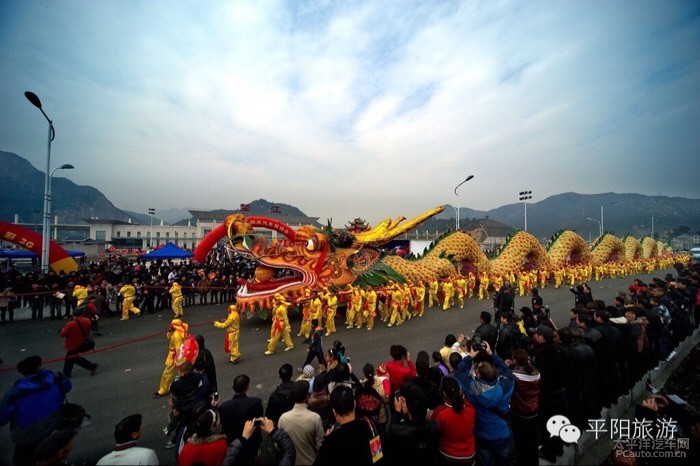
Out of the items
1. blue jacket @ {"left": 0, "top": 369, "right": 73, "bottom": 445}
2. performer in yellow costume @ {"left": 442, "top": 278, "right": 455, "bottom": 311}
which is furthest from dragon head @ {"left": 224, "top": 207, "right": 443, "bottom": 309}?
blue jacket @ {"left": 0, "top": 369, "right": 73, "bottom": 445}

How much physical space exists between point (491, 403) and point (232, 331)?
488 cm

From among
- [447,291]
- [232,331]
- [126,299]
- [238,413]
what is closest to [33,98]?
[126,299]

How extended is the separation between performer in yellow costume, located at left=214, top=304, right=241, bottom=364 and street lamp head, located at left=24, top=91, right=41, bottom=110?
10395 millimetres

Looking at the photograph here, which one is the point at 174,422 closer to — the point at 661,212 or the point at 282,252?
the point at 282,252

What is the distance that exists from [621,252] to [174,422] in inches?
1021

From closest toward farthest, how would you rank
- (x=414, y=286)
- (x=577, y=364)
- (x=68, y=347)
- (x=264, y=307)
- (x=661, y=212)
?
(x=577, y=364) → (x=68, y=347) → (x=264, y=307) → (x=414, y=286) → (x=661, y=212)

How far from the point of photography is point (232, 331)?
18.7 ft

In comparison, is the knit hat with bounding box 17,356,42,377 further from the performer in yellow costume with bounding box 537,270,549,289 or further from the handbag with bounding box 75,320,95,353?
the performer in yellow costume with bounding box 537,270,549,289

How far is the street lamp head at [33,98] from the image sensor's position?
9.12m

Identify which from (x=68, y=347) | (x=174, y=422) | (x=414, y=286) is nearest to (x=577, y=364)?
(x=174, y=422)

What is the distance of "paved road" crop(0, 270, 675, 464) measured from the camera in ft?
12.3

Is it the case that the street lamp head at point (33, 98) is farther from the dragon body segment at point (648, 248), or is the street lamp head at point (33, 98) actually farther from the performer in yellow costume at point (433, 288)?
the dragon body segment at point (648, 248)

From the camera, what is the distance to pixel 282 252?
8.16 meters

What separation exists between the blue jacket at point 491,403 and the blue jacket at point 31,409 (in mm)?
4014
